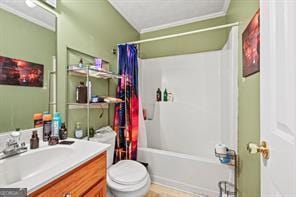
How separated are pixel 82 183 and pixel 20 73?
0.88 m

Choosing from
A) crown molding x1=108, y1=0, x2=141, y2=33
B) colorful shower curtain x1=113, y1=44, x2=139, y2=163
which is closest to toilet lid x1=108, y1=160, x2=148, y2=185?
colorful shower curtain x1=113, y1=44, x2=139, y2=163

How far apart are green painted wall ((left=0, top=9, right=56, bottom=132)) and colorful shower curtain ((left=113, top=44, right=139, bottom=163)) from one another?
908 millimetres

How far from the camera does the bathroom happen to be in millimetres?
661

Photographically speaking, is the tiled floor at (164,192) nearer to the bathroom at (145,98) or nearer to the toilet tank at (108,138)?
the bathroom at (145,98)

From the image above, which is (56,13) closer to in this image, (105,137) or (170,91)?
(105,137)

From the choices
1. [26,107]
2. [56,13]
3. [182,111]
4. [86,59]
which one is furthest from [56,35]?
[182,111]

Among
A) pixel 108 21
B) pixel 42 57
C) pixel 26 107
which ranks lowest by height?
pixel 26 107

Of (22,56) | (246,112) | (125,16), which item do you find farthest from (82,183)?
(125,16)

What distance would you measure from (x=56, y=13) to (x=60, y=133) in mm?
1041

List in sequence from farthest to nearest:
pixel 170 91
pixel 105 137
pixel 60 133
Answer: pixel 170 91 → pixel 105 137 → pixel 60 133

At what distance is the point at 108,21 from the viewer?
6.39 feet
